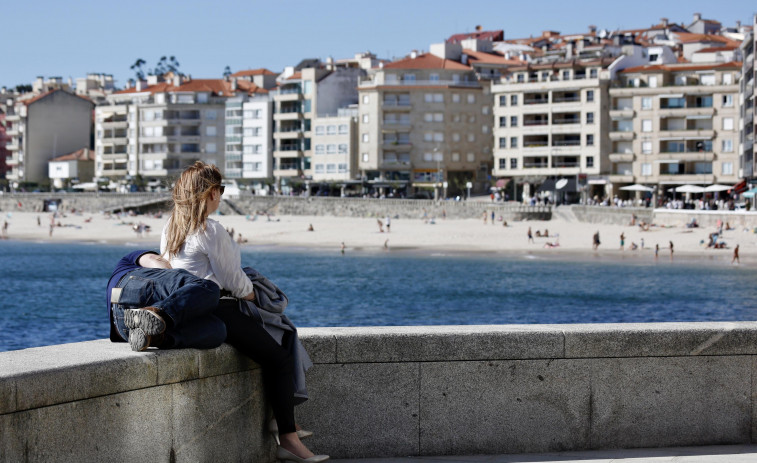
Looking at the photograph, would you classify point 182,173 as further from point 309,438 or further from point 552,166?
point 552,166

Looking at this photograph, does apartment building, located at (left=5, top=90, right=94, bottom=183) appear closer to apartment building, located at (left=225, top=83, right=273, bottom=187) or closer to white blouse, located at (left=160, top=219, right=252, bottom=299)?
apartment building, located at (left=225, top=83, right=273, bottom=187)

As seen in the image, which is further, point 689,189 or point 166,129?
point 166,129

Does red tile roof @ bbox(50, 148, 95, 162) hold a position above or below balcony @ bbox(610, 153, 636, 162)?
above

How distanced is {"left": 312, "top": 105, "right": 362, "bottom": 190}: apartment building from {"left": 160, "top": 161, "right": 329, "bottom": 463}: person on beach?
11142 centimetres

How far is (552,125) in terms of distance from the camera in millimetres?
104188

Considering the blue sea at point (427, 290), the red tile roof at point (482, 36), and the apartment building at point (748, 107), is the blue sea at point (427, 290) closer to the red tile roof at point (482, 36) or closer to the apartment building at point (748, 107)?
the apartment building at point (748, 107)

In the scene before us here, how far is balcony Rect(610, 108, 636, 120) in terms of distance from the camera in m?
100

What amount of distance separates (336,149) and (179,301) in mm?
115307

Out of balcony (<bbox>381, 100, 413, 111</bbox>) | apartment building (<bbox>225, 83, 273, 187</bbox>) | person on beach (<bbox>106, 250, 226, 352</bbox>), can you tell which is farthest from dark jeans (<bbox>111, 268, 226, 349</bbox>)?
apartment building (<bbox>225, 83, 273, 187</bbox>)

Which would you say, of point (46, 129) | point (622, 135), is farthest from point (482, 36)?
point (46, 129)

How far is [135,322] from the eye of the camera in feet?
19.0

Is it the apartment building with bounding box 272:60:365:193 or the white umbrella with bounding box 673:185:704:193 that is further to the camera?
the apartment building with bounding box 272:60:365:193

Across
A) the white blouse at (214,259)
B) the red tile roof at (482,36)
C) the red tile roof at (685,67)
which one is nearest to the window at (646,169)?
the red tile roof at (685,67)

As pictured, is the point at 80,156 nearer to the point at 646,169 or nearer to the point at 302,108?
the point at 302,108
